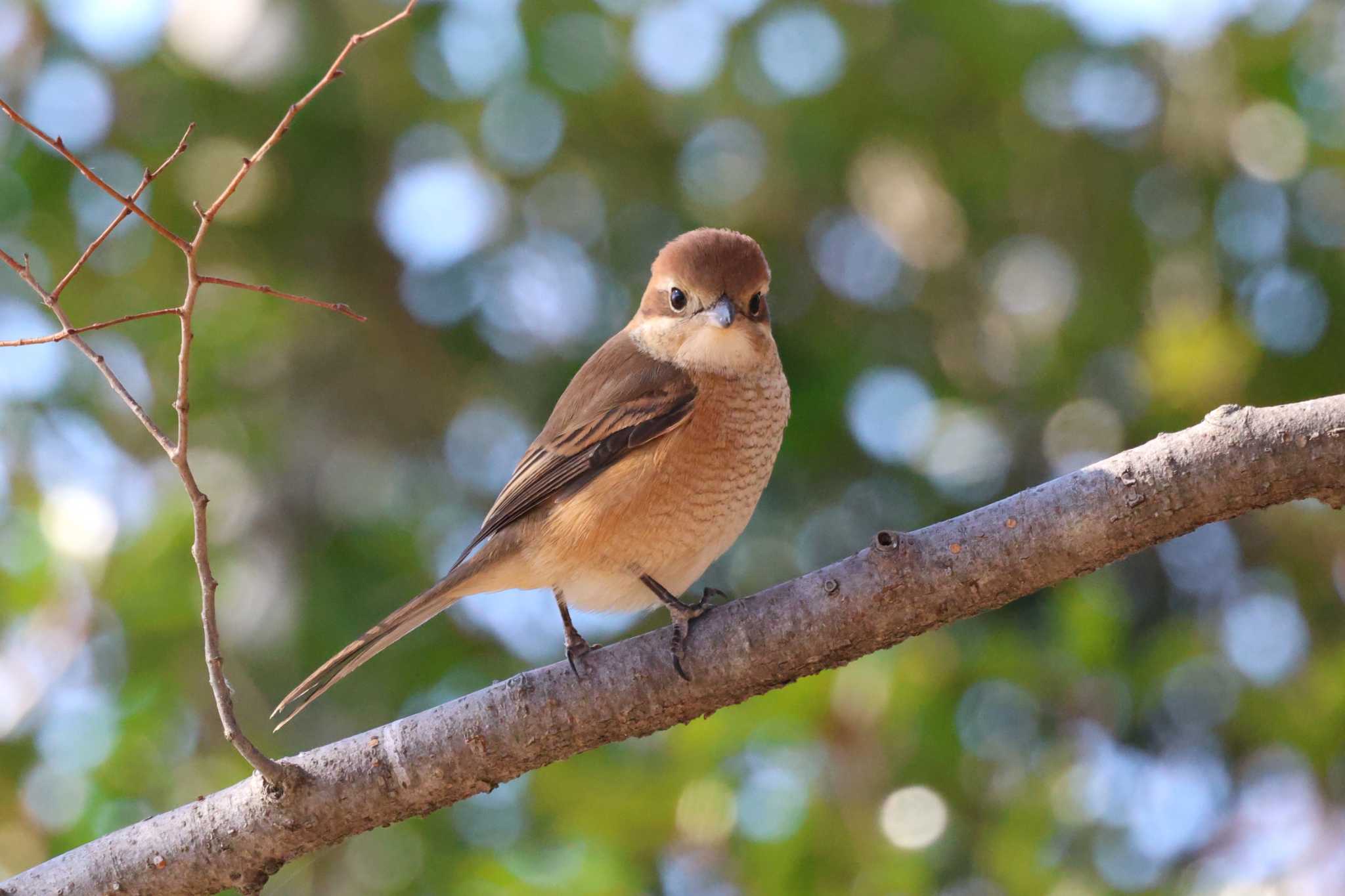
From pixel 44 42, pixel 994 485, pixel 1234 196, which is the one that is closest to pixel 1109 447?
pixel 994 485

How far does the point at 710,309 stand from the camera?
12.3 ft

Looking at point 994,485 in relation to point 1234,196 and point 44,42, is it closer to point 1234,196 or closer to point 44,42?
point 1234,196

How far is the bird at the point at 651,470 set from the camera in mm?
3426

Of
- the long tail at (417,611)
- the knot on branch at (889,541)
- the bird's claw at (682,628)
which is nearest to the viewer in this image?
the knot on branch at (889,541)

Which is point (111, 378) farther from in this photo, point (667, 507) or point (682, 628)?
point (667, 507)

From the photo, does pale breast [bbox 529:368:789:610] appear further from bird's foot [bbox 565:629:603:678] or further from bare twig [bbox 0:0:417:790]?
bare twig [bbox 0:0:417:790]

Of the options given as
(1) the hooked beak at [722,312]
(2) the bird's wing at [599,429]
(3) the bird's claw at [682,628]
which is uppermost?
(1) the hooked beak at [722,312]

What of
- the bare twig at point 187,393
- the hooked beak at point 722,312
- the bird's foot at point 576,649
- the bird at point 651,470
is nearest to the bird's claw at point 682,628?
the bird's foot at point 576,649

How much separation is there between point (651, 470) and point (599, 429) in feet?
0.83

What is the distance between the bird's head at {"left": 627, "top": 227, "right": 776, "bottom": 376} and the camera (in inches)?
145

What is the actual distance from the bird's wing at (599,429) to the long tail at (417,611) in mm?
53

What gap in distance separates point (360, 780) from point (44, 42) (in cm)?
477

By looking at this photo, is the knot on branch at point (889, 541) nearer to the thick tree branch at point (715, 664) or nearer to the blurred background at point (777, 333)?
the thick tree branch at point (715, 664)

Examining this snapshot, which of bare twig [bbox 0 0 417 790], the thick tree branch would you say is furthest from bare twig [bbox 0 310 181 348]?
the thick tree branch
